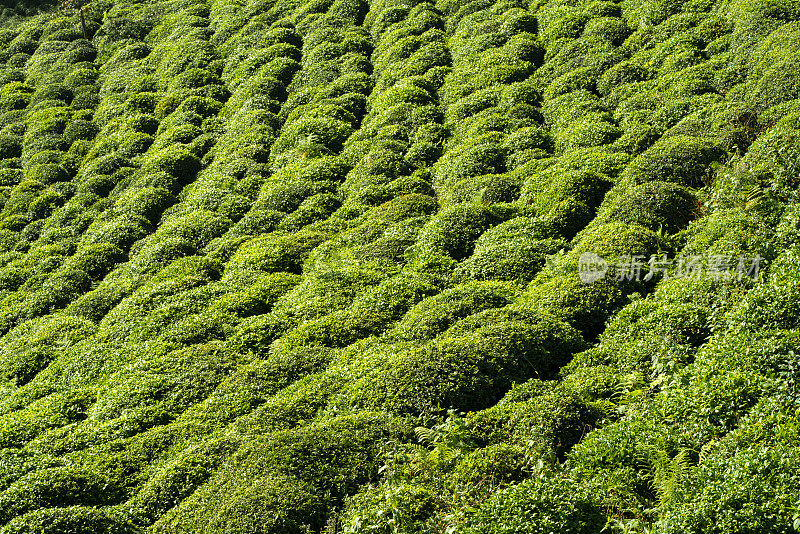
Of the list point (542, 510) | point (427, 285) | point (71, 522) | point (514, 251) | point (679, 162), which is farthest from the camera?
point (679, 162)

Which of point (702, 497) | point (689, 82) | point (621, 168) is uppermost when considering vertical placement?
point (689, 82)

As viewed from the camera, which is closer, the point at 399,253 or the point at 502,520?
the point at 502,520

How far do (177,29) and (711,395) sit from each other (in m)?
37.6

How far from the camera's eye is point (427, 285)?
61.4 feet

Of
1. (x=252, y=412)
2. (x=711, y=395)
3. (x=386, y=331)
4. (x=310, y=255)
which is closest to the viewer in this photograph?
(x=711, y=395)

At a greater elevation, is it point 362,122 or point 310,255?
A: point 362,122

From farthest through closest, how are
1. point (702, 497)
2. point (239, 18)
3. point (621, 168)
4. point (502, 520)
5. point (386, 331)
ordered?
point (239, 18) < point (621, 168) < point (386, 331) < point (502, 520) < point (702, 497)

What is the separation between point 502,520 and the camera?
1096 centimetres

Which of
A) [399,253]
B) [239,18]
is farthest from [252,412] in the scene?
[239,18]

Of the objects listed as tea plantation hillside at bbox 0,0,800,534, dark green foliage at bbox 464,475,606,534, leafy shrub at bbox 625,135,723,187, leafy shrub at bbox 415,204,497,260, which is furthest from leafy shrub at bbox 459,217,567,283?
dark green foliage at bbox 464,475,606,534

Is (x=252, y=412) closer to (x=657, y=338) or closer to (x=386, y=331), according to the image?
(x=386, y=331)

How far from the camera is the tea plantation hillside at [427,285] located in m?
12.2
